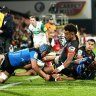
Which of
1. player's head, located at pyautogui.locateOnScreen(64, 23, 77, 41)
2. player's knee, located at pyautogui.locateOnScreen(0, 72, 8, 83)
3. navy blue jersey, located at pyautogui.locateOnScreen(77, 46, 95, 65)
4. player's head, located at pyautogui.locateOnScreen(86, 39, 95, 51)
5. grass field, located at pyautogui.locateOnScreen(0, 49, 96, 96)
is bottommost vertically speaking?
grass field, located at pyautogui.locateOnScreen(0, 49, 96, 96)

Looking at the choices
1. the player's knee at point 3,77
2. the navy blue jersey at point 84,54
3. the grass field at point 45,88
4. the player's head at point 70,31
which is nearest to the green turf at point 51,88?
the grass field at point 45,88

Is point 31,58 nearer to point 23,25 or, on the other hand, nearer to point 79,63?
point 79,63

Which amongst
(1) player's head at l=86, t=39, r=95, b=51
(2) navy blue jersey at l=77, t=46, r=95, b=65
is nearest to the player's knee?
(2) navy blue jersey at l=77, t=46, r=95, b=65

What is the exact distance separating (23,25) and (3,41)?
2141 cm

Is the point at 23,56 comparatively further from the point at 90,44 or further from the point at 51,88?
the point at 90,44

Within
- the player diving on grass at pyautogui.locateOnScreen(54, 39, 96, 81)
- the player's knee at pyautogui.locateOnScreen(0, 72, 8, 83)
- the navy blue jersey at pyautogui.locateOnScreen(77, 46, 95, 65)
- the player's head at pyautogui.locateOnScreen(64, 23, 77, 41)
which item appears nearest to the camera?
the player's head at pyautogui.locateOnScreen(64, 23, 77, 41)

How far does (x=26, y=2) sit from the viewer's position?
49.3m

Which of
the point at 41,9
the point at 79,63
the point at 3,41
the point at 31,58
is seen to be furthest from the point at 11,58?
the point at 41,9

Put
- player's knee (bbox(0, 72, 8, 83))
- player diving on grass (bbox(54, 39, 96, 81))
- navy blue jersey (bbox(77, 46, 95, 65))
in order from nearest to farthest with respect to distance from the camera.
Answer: player's knee (bbox(0, 72, 8, 83))
player diving on grass (bbox(54, 39, 96, 81))
navy blue jersey (bbox(77, 46, 95, 65))

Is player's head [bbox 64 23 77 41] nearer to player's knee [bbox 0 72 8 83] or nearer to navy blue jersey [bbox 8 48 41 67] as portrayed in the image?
navy blue jersey [bbox 8 48 41 67]

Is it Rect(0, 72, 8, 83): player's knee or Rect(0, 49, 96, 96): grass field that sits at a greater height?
Rect(0, 72, 8, 83): player's knee

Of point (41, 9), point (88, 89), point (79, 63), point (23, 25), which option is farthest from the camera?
point (41, 9)

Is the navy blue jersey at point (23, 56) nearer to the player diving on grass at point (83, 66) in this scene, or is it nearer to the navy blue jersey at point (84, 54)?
the player diving on grass at point (83, 66)

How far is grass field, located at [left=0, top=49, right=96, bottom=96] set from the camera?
1080cm
